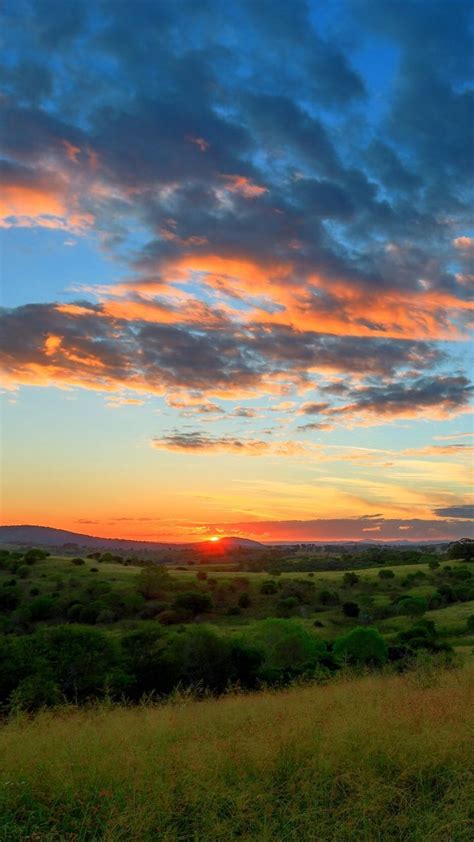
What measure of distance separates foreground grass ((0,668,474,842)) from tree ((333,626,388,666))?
33.7 meters

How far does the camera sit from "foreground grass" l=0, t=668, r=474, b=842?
6.72 meters

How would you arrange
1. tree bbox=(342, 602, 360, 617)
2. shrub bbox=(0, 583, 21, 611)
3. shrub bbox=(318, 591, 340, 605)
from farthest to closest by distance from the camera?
1. shrub bbox=(318, 591, 340, 605)
2. shrub bbox=(0, 583, 21, 611)
3. tree bbox=(342, 602, 360, 617)

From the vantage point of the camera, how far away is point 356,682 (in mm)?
13617

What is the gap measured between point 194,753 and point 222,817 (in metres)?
1.19

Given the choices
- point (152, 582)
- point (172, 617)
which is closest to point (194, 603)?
point (172, 617)

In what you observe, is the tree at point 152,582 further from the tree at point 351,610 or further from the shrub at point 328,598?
the tree at point 351,610

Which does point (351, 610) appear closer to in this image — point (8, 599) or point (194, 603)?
point (194, 603)

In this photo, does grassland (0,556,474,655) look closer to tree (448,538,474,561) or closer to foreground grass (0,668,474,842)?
tree (448,538,474,561)

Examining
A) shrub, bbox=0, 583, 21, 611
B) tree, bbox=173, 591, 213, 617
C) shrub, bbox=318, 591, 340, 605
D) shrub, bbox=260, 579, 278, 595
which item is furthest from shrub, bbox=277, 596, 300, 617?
shrub, bbox=0, 583, 21, 611

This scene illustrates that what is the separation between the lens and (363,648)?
141 ft

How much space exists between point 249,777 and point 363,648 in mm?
38273

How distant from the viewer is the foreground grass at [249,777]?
265 inches

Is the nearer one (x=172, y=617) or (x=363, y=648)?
(x=363, y=648)

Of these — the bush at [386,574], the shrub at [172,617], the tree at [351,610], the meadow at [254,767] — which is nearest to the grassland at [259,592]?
the tree at [351,610]
